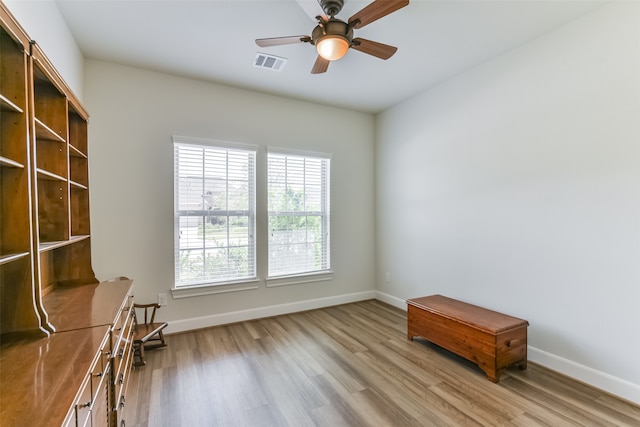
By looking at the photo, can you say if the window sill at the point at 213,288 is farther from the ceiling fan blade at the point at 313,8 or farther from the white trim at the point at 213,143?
the ceiling fan blade at the point at 313,8

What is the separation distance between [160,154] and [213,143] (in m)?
0.59

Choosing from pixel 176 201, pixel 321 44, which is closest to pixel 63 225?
pixel 176 201

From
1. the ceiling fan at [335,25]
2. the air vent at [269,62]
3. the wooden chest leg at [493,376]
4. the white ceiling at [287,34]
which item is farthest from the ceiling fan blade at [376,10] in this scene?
the wooden chest leg at [493,376]

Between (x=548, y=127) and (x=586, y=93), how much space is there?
338mm

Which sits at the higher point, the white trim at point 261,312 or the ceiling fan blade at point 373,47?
the ceiling fan blade at point 373,47

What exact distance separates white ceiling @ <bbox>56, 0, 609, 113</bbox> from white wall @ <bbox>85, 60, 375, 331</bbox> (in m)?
0.25

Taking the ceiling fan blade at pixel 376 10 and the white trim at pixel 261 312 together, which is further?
the white trim at pixel 261 312

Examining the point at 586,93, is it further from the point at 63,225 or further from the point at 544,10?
the point at 63,225

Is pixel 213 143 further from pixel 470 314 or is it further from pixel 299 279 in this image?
pixel 470 314

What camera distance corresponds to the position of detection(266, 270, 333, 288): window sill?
13.0ft

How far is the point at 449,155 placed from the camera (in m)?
3.56

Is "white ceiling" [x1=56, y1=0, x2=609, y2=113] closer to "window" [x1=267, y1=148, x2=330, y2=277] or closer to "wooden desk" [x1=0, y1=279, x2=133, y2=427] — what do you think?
"window" [x1=267, y1=148, x2=330, y2=277]

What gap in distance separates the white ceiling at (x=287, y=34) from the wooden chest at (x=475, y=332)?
2.56 meters

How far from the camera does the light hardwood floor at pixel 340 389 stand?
202 cm
